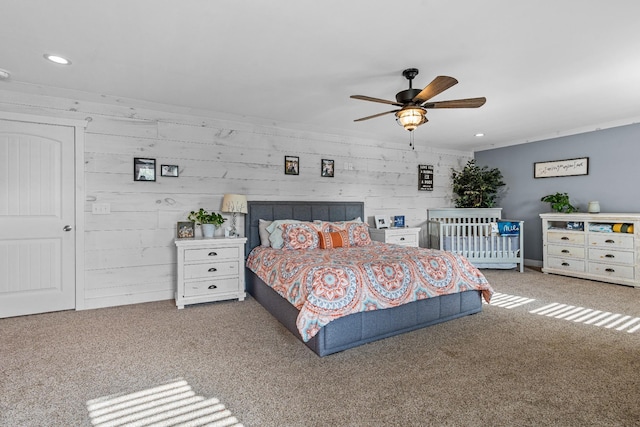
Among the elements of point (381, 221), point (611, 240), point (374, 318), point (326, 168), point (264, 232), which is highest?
point (326, 168)

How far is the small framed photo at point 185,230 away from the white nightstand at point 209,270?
0.24 m

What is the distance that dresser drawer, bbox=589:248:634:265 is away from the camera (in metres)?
4.36

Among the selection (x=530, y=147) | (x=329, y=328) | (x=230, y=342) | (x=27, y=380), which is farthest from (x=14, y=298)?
(x=530, y=147)

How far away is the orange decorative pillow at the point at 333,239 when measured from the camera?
3.89 meters

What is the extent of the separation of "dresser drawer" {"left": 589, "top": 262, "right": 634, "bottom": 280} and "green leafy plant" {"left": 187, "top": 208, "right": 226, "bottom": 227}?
17.1 feet

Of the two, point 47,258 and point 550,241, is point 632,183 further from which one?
point 47,258

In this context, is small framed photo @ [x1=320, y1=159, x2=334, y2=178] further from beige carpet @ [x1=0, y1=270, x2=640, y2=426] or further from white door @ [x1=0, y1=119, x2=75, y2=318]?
white door @ [x1=0, y1=119, x2=75, y2=318]

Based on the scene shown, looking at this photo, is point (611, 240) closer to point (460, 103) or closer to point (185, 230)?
point (460, 103)

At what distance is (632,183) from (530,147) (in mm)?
1545

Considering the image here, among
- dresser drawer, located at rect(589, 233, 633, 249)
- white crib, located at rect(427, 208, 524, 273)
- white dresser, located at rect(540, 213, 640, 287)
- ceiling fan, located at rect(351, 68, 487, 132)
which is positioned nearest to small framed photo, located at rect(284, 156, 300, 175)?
ceiling fan, located at rect(351, 68, 487, 132)

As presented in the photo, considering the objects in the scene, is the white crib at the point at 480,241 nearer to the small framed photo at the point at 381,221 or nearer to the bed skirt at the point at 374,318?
the small framed photo at the point at 381,221

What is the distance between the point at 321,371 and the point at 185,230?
2.50 metres

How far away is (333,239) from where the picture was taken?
3939 mm

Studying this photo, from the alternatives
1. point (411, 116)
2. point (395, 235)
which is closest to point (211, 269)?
point (411, 116)
